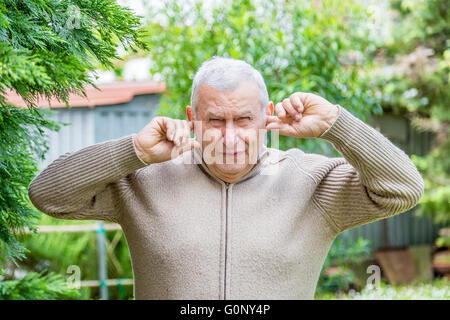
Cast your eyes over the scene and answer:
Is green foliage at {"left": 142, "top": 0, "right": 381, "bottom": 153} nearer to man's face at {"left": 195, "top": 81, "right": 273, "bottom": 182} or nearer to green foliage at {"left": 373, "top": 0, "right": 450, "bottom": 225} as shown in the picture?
man's face at {"left": 195, "top": 81, "right": 273, "bottom": 182}

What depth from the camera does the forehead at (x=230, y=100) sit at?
1662mm

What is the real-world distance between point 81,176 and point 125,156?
167mm

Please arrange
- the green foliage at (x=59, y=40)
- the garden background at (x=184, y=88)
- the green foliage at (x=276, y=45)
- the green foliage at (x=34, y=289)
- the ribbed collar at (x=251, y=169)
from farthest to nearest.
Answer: the green foliage at (x=276, y=45)
the green foliage at (x=34, y=289)
the ribbed collar at (x=251, y=169)
the garden background at (x=184, y=88)
the green foliage at (x=59, y=40)

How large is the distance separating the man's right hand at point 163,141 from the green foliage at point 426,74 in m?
4.89

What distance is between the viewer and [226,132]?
1667mm

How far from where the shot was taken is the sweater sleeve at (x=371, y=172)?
162cm

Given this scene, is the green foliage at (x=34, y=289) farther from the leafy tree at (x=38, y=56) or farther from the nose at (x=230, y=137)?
the nose at (x=230, y=137)

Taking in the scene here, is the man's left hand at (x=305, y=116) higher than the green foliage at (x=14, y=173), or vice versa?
the man's left hand at (x=305, y=116)

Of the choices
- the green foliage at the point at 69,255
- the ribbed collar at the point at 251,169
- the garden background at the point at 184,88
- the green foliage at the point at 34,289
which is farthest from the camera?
the green foliage at the point at 69,255

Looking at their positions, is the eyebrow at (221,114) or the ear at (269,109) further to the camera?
the ear at (269,109)

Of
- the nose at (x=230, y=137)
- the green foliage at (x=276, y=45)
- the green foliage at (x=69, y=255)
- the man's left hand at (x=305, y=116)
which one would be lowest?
the green foliage at (x=69, y=255)

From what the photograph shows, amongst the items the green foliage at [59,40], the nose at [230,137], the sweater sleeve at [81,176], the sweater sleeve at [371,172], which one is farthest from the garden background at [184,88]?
the sweater sleeve at [371,172]

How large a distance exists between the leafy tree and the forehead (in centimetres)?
28

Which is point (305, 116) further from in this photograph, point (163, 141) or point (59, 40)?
point (59, 40)
